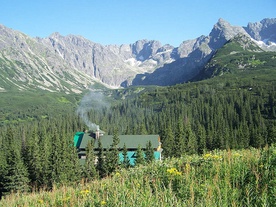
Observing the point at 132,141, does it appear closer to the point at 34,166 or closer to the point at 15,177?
the point at 34,166

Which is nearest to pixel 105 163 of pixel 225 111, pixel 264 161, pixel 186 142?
pixel 186 142

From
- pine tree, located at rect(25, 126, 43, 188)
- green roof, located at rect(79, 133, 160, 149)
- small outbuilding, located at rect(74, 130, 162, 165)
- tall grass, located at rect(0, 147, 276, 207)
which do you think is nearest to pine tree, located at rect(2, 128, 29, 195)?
pine tree, located at rect(25, 126, 43, 188)

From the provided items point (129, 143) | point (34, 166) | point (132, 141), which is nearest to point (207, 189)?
point (34, 166)

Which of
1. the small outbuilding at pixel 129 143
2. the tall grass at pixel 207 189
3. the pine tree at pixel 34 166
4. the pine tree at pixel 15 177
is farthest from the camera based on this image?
the small outbuilding at pixel 129 143

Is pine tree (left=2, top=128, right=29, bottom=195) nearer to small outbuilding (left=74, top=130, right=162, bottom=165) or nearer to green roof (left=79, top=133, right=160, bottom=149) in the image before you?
small outbuilding (left=74, top=130, right=162, bottom=165)

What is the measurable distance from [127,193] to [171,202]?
222cm

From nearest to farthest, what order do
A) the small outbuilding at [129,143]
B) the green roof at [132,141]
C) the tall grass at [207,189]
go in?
the tall grass at [207,189] < the small outbuilding at [129,143] < the green roof at [132,141]

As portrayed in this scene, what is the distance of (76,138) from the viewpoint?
106 meters

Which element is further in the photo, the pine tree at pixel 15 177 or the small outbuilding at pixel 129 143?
the small outbuilding at pixel 129 143

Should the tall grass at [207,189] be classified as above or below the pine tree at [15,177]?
above

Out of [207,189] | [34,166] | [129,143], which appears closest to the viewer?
[207,189]

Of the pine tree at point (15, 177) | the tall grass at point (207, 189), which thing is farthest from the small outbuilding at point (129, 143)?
the tall grass at point (207, 189)

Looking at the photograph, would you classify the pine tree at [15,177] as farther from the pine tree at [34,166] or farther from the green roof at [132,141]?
the green roof at [132,141]

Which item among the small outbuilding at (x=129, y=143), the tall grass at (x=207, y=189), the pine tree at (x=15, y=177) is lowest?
the pine tree at (x=15, y=177)
